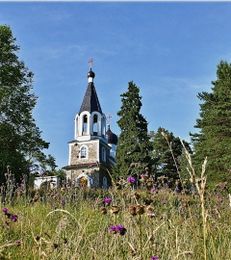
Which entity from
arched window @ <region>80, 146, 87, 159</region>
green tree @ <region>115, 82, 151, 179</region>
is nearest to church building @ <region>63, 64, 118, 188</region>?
arched window @ <region>80, 146, 87, 159</region>

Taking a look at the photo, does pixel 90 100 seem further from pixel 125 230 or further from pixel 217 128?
pixel 125 230

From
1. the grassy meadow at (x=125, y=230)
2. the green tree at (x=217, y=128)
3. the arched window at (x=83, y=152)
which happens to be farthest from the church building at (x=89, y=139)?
the grassy meadow at (x=125, y=230)

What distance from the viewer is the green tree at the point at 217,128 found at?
25.8 meters

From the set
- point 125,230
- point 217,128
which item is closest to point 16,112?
point 217,128

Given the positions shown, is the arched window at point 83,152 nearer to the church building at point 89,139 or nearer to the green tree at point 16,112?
the church building at point 89,139

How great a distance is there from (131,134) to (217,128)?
Answer: 9.56 metres

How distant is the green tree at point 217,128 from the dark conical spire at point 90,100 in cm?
2575

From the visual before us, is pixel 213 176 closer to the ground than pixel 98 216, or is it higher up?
higher up

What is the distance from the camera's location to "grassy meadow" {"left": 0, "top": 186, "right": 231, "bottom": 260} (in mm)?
2037

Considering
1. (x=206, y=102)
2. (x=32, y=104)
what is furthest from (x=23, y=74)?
(x=206, y=102)

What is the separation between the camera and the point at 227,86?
27922mm

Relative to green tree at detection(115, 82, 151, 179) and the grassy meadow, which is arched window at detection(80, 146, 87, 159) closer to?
green tree at detection(115, 82, 151, 179)

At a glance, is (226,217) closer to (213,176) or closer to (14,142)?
(14,142)

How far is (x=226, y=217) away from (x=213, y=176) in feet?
68.4
